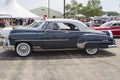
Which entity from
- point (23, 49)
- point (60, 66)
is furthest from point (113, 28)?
point (60, 66)

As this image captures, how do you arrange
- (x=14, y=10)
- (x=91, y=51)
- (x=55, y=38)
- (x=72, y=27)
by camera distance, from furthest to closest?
(x=14, y=10) < (x=91, y=51) < (x=72, y=27) < (x=55, y=38)

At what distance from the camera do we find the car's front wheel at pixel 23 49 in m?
11.8

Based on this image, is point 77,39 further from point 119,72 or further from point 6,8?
point 6,8

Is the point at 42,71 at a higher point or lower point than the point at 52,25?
lower

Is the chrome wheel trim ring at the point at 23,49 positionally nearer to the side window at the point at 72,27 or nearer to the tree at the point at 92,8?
the side window at the point at 72,27

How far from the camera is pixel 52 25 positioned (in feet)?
40.2

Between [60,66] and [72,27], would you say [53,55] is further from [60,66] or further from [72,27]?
[60,66]

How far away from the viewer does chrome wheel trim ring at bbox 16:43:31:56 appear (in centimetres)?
1184

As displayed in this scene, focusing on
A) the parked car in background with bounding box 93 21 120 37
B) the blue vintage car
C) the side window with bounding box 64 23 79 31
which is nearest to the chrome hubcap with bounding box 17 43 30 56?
the blue vintage car

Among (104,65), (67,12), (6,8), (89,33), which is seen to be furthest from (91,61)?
(67,12)

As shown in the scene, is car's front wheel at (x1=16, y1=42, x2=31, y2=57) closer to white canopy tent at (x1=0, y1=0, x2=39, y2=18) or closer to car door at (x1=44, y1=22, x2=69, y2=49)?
car door at (x1=44, y1=22, x2=69, y2=49)

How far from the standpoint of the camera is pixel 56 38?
12.1 meters

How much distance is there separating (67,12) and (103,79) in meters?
77.8

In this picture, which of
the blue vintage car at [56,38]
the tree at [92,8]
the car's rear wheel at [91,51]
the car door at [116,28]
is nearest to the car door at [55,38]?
the blue vintage car at [56,38]
